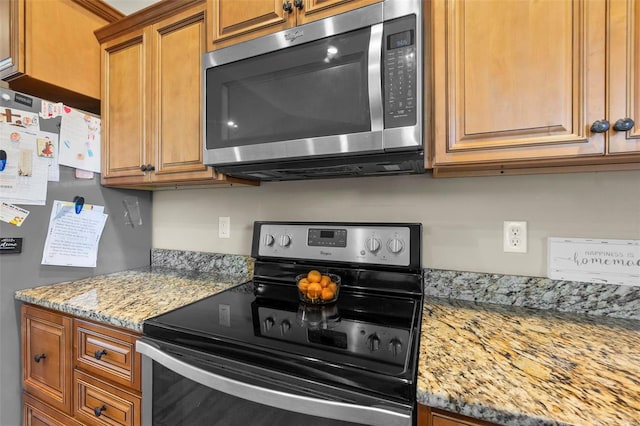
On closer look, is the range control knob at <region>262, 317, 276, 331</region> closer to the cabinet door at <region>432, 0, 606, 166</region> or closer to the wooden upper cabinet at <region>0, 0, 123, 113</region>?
the cabinet door at <region>432, 0, 606, 166</region>

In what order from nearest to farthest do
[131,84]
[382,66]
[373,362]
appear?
[373,362], [382,66], [131,84]

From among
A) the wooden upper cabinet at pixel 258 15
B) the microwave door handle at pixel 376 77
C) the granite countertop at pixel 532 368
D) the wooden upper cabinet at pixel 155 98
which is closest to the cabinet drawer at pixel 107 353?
the wooden upper cabinet at pixel 155 98

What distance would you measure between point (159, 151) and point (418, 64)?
117cm

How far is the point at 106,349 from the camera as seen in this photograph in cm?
100

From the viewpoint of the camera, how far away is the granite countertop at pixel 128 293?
0.99m

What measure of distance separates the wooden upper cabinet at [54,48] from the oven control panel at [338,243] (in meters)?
1.17

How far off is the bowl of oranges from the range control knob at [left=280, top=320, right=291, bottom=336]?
0.56 ft

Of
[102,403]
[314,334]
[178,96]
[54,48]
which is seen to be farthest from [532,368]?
[54,48]

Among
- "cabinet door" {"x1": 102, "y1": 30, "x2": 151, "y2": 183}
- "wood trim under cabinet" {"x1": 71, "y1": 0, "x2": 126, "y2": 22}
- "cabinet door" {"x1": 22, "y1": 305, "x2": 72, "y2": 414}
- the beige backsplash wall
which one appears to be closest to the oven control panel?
the beige backsplash wall

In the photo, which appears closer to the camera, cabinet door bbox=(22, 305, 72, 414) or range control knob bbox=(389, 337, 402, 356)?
range control knob bbox=(389, 337, 402, 356)

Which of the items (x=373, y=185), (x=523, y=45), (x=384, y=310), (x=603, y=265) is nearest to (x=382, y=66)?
(x=523, y=45)

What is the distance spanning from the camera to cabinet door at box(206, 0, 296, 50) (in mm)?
1088

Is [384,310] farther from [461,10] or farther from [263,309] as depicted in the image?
[461,10]

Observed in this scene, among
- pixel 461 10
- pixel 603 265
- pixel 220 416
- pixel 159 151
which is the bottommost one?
pixel 220 416
